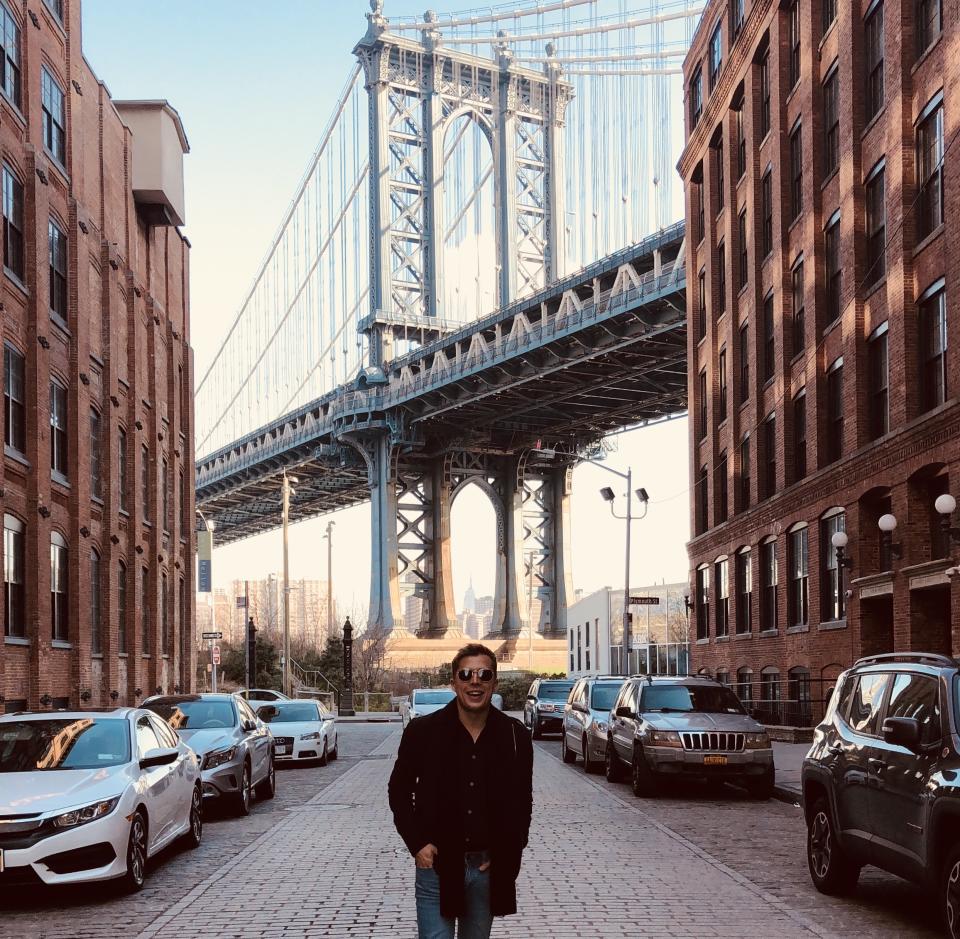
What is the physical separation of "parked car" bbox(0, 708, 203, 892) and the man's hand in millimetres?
5480

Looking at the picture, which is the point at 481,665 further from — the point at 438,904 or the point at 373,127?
the point at 373,127

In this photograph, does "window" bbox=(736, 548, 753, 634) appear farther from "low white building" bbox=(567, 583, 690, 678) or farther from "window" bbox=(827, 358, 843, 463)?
"low white building" bbox=(567, 583, 690, 678)

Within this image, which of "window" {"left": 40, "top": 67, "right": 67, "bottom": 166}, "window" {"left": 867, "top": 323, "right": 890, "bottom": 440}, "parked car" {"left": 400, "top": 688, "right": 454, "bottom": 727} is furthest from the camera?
"parked car" {"left": 400, "top": 688, "right": 454, "bottom": 727}

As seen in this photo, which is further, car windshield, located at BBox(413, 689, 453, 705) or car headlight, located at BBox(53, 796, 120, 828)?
car windshield, located at BBox(413, 689, 453, 705)

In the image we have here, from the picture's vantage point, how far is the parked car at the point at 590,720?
74.8 ft

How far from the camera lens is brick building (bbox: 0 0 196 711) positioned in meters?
25.6

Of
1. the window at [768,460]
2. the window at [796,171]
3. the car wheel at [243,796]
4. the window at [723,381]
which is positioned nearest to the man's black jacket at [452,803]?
the car wheel at [243,796]

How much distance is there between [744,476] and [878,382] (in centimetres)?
1114

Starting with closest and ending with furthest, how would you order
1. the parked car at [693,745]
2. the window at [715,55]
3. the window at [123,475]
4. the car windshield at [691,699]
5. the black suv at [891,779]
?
the black suv at [891,779], the parked car at [693,745], the car windshield at [691,699], the window at [123,475], the window at [715,55]

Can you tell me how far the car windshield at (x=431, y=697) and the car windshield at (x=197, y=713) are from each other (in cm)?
1422

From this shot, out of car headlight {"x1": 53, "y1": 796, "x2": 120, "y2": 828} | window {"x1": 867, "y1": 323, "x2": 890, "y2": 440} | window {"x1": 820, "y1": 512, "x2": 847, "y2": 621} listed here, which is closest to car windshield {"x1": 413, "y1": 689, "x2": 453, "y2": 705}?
window {"x1": 820, "y1": 512, "x2": 847, "y2": 621}

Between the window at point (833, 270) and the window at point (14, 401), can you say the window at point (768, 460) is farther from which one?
the window at point (14, 401)

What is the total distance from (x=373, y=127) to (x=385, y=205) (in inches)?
160

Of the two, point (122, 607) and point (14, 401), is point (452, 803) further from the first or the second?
point (122, 607)
